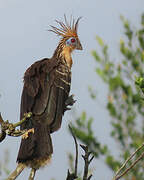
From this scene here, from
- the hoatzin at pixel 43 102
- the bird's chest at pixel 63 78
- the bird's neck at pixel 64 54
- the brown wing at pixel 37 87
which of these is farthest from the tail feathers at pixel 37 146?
the bird's neck at pixel 64 54

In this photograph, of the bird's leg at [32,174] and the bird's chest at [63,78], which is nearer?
the bird's leg at [32,174]

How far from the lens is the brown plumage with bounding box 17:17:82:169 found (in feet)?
9.34

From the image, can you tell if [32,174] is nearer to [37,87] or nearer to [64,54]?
[37,87]

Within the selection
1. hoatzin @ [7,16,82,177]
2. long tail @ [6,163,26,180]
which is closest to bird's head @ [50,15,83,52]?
hoatzin @ [7,16,82,177]

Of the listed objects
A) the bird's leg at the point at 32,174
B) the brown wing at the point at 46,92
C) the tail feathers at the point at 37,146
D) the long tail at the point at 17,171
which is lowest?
the bird's leg at the point at 32,174

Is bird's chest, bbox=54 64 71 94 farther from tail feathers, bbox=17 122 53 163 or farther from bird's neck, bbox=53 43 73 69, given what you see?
tail feathers, bbox=17 122 53 163

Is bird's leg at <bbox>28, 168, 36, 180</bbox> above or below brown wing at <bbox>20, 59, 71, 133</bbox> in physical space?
below

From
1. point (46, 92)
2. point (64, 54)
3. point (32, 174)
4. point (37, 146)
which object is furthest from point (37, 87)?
point (32, 174)

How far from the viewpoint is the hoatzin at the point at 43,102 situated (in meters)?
2.83

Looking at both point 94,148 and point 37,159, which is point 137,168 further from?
point 37,159

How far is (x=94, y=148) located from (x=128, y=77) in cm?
232

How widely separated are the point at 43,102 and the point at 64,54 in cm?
97

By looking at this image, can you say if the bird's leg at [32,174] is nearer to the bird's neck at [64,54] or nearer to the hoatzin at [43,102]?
the hoatzin at [43,102]

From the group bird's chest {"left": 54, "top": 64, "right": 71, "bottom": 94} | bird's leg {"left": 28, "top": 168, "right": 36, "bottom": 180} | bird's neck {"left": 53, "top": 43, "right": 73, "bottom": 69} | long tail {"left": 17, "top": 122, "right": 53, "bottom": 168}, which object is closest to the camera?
bird's leg {"left": 28, "top": 168, "right": 36, "bottom": 180}
